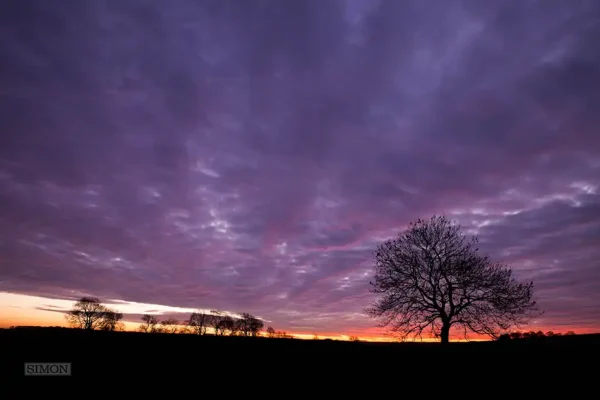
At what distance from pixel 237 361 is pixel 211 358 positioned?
1155 mm

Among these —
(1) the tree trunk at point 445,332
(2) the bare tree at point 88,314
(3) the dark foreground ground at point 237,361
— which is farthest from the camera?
(2) the bare tree at point 88,314

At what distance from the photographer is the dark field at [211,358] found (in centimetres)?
1151

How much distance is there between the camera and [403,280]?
1310 inches

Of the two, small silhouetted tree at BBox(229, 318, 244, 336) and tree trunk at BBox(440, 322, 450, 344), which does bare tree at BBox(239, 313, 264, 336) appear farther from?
tree trunk at BBox(440, 322, 450, 344)

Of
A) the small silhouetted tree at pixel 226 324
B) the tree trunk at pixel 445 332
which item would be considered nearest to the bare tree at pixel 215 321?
the small silhouetted tree at pixel 226 324

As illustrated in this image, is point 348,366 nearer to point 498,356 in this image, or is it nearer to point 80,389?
point 498,356

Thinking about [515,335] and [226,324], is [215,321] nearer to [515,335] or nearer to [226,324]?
[226,324]

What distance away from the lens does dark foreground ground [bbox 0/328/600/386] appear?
37.2 ft

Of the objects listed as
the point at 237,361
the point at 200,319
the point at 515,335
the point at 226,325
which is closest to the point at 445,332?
the point at 515,335

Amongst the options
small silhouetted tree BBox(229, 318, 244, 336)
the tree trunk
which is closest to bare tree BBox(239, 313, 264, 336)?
small silhouetted tree BBox(229, 318, 244, 336)

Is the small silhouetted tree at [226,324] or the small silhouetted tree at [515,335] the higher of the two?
the small silhouetted tree at [515,335]

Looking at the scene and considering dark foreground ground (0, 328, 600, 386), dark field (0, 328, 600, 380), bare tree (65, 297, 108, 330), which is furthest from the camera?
bare tree (65, 297, 108, 330)

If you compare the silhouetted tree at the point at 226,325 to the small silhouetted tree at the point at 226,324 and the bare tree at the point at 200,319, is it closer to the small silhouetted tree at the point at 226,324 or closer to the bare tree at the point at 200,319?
the small silhouetted tree at the point at 226,324

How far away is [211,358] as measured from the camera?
13.4 meters
